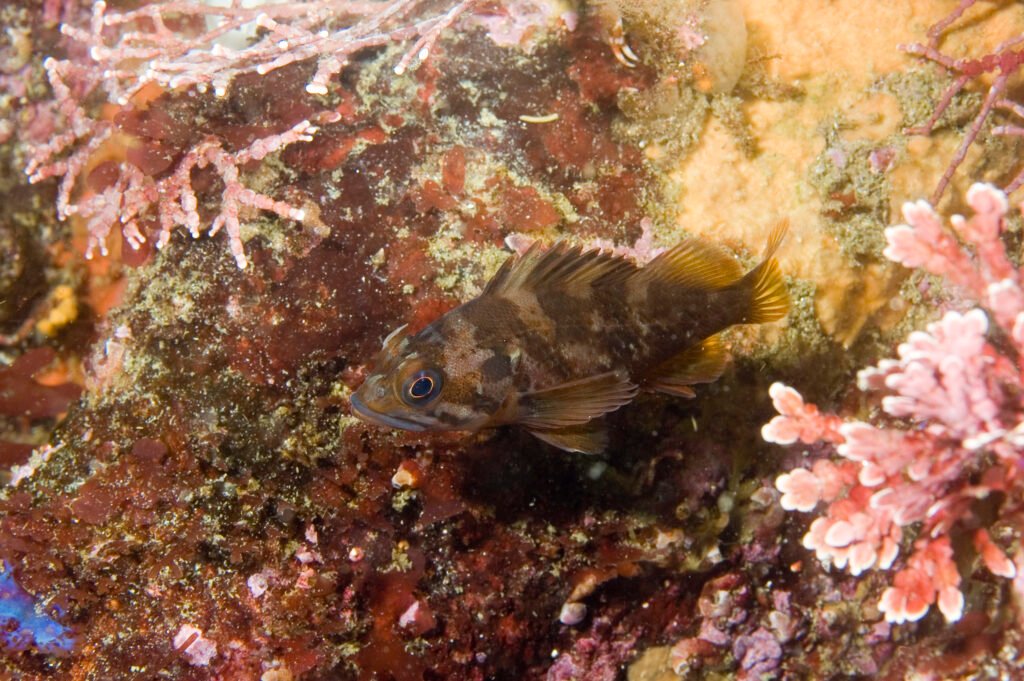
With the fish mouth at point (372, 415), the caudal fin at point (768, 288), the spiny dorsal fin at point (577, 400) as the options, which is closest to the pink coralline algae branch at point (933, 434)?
the caudal fin at point (768, 288)

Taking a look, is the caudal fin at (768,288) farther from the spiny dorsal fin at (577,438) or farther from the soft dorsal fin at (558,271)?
the spiny dorsal fin at (577,438)

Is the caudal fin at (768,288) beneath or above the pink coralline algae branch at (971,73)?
beneath

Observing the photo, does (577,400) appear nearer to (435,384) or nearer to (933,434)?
(435,384)

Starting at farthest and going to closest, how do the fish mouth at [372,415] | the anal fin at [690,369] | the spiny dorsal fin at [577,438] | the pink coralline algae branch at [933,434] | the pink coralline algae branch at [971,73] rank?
the pink coralline algae branch at [971,73], the anal fin at [690,369], the spiny dorsal fin at [577,438], the fish mouth at [372,415], the pink coralline algae branch at [933,434]

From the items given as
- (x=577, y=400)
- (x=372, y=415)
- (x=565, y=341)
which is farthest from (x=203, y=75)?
(x=577, y=400)

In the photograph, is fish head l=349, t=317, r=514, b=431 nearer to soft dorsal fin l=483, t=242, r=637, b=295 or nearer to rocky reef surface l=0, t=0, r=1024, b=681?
soft dorsal fin l=483, t=242, r=637, b=295

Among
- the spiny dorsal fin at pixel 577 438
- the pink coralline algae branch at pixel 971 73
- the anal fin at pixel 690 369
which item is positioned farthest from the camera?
the pink coralline algae branch at pixel 971 73

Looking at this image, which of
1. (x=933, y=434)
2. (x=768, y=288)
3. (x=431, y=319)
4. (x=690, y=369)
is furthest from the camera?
(x=431, y=319)

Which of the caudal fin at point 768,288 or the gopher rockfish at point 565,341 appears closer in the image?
the gopher rockfish at point 565,341

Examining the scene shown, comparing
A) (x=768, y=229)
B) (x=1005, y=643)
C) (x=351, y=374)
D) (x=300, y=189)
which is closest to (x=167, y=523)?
(x=351, y=374)
